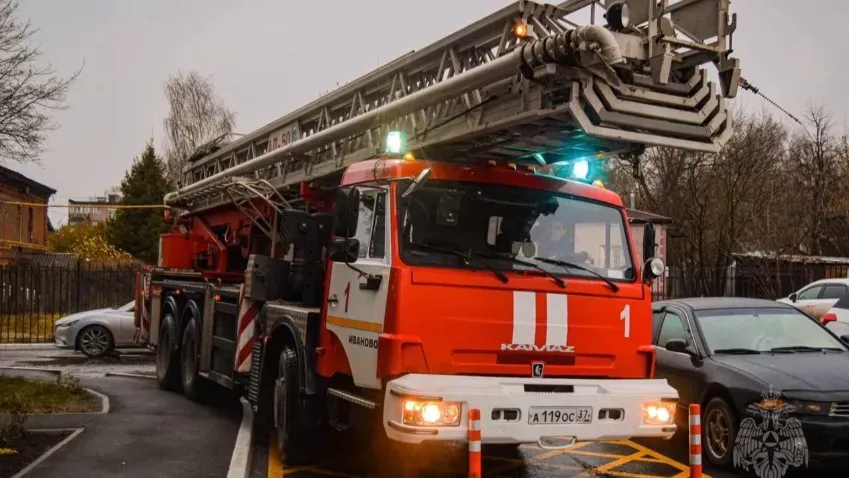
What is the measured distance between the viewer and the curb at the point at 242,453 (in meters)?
6.75

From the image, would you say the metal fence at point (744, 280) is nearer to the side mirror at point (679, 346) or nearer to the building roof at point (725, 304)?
the building roof at point (725, 304)

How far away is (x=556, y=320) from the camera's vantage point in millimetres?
5836

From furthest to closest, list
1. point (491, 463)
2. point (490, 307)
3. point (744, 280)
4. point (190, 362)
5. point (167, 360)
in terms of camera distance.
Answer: point (744, 280) < point (167, 360) < point (190, 362) < point (491, 463) < point (490, 307)

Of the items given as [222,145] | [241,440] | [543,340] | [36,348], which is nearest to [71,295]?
[36,348]

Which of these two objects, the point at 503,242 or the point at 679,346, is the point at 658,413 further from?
the point at 679,346

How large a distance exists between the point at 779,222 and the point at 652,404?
896 inches

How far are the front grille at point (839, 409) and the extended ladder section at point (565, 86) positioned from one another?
269 cm

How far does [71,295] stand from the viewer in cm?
2602

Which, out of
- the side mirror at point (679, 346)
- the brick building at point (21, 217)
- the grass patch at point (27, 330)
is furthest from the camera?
the brick building at point (21, 217)

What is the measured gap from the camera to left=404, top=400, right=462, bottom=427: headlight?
5184 mm

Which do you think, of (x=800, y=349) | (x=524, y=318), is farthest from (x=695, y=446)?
(x=800, y=349)

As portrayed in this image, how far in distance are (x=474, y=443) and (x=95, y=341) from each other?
14446 millimetres

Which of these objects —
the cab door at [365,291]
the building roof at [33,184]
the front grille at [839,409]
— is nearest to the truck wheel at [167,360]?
the cab door at [365,291]

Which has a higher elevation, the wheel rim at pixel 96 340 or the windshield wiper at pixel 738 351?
the windshield wiper at pixel 738 351
